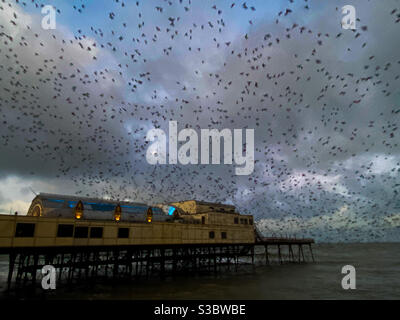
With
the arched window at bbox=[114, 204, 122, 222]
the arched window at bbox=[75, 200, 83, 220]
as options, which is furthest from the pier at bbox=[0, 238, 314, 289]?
the arched window at bbox=[114, 204, 122, 222]

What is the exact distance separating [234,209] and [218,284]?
107 feet

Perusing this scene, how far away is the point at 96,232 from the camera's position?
100ft

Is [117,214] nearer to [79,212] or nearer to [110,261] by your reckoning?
[79,212]

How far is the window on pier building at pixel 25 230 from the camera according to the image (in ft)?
82.0

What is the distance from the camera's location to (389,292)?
125 ft

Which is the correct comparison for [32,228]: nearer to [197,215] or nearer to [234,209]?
[197,215]

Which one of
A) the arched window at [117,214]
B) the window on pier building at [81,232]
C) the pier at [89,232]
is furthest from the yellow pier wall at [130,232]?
the arched window at [117,214]

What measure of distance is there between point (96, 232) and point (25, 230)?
735cm

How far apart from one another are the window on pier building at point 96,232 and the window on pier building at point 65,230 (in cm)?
226

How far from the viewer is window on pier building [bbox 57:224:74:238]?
2781 centimetres

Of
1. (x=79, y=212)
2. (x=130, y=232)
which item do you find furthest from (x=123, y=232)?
(x=79, y=212)
